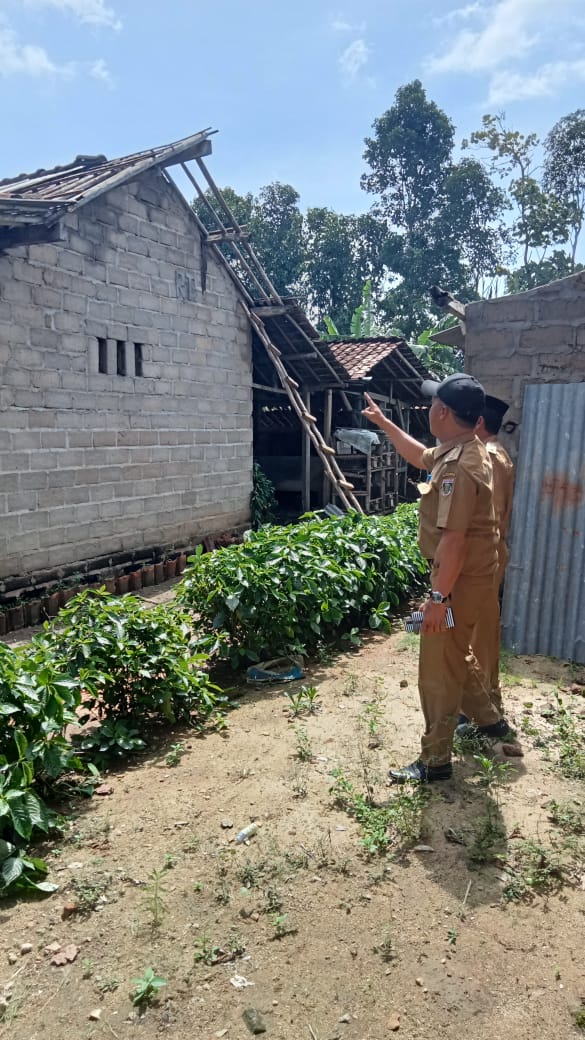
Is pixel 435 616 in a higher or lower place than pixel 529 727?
higher

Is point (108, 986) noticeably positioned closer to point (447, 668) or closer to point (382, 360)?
point (447, 668)

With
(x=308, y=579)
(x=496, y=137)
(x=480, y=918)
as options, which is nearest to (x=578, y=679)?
(x=308, y=579)

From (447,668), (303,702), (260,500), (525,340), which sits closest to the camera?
(447,668)

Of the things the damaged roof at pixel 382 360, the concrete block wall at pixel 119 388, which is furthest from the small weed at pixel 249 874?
the damaged roof at pixel 382 360

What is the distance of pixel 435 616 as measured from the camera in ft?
10.3

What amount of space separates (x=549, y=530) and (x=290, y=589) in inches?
80.1

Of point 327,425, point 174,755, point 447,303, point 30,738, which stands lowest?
point 174,755

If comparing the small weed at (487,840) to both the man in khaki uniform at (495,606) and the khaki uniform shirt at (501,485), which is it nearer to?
the man in khaki uniform at (495,606)

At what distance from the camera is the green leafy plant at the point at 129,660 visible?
12.6 ft

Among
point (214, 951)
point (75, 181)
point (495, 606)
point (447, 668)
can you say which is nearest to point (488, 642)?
point (495, 606)

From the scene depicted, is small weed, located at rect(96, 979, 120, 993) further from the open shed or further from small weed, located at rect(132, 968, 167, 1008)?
the open shed

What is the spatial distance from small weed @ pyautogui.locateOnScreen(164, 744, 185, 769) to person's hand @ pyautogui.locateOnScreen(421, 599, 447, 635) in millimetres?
1636

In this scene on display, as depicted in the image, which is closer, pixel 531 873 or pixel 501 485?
pixel 531 873

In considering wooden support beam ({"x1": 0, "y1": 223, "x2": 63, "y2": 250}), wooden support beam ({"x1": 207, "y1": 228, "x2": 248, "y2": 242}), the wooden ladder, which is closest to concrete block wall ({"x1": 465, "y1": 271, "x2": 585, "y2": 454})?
wooden support beam ({"x1": 0, "y1": 223, "x2": 63, "y2": 250})
